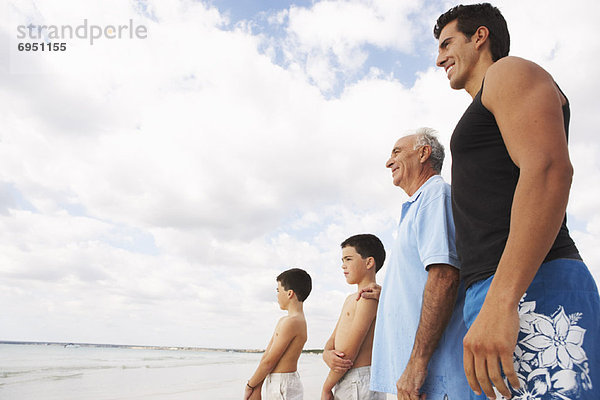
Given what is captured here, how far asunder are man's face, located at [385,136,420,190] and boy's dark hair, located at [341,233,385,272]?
1.26 m

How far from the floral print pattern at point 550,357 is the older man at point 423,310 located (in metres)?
0.77

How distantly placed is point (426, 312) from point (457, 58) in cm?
112

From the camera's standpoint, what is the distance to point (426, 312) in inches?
80.1

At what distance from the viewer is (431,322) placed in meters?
2.00

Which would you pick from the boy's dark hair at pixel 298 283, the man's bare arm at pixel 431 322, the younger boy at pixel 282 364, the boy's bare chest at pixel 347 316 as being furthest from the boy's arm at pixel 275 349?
the man's bare arm at pixel 431 322

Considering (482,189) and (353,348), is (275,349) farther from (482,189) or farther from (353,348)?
(482,189)

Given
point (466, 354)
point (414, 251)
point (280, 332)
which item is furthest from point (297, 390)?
point (466, 354)

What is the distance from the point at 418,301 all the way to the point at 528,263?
1089mm

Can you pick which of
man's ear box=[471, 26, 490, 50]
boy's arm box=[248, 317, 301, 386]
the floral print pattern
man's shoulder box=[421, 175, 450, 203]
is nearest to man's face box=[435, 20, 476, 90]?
man's ear box=[471, 26, 490, 50]

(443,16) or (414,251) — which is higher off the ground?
(443,16)

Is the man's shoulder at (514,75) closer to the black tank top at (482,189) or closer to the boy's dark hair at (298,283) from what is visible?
the black tank top at (482,189)

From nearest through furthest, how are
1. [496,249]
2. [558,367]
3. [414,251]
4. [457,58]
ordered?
[558,367]
[496,249]
[457,58]
[414,251]

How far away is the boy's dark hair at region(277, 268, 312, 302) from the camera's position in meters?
5.30

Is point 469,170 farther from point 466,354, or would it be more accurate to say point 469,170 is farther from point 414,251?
point 414,251
